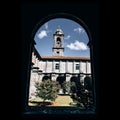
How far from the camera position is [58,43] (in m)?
35.1

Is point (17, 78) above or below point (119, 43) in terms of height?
below

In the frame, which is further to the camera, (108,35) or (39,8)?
(39,8)

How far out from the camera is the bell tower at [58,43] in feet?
113

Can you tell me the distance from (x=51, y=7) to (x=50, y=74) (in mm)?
27894

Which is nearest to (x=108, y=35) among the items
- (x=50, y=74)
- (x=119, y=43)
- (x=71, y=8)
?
(x=119, y=43)

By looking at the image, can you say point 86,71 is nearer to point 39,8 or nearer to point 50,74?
point 50,74

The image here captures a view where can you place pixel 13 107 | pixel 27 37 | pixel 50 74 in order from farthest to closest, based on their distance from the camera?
1. pixel 50 74
2. pixel 27 37
3. pixel 13 107

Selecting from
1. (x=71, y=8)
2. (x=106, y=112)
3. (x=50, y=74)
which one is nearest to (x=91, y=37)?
(x=71, y=8)

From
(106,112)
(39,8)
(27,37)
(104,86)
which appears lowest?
(106,112)

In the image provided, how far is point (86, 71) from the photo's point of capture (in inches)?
1300

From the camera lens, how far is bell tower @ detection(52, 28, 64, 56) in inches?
1358

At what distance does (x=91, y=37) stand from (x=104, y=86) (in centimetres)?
146

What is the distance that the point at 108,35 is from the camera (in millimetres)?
2891

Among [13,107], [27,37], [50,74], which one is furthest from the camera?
[50,74]
